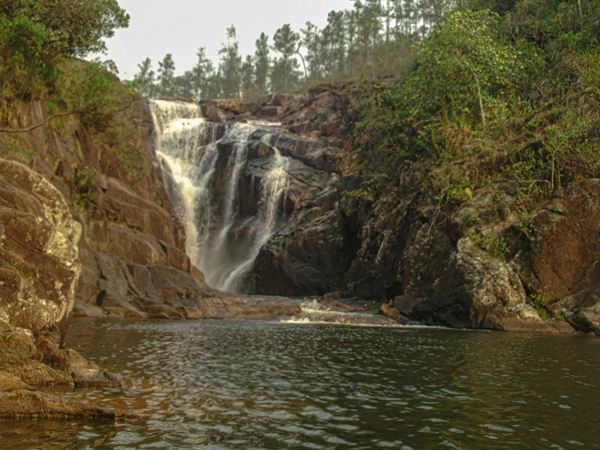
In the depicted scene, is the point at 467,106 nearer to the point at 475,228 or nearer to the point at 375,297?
the point at 475,228

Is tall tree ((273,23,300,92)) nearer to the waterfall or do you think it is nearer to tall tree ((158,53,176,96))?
tall tree ((158,53,176,96))

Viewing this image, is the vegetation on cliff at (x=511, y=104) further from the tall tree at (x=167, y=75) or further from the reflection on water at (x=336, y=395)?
the tall tree at (x=167, y=75)

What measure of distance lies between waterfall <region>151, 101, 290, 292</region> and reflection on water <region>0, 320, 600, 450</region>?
80.7ft

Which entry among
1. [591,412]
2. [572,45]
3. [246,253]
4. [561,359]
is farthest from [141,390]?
[246,253]

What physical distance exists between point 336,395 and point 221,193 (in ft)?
118

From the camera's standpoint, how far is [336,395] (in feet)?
27.4

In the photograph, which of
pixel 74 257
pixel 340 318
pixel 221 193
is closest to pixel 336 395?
pixel 74 257

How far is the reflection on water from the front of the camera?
6078 mm

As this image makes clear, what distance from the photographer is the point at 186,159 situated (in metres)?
46.8

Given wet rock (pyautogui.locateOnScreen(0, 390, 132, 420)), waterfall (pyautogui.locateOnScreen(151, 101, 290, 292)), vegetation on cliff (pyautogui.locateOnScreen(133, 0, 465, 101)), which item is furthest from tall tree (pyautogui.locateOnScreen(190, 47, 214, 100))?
wet rock (pyautogui.locateOnScreen(0, 390, 132, 420))

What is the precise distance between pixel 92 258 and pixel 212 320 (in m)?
6.40

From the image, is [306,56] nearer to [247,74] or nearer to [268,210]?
[247,74]

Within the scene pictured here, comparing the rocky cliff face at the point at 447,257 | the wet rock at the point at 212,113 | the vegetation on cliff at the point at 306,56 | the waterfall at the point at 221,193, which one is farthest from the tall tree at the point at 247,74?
the rocky cliff face at the point at 447,257

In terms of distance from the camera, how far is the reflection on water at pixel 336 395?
608 cm
